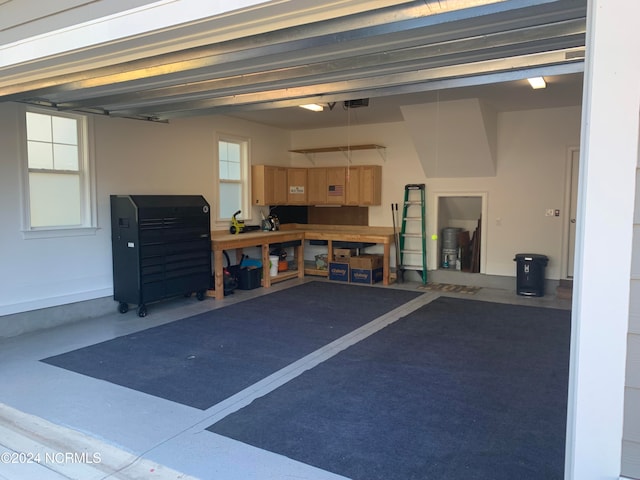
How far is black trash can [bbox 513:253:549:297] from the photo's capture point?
6.90m

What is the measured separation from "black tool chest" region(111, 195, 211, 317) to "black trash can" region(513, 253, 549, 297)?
15.7ft

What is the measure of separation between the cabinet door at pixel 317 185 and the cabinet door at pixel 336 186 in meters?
0.09

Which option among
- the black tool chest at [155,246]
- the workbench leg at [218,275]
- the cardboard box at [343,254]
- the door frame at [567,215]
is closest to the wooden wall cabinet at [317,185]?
the cardboard box at [343,254]

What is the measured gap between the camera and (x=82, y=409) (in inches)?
125

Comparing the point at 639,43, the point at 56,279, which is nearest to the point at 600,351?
the point at 639,43

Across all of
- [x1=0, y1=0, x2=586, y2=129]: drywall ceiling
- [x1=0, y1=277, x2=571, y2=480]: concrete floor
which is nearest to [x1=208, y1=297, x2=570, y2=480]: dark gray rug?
[x1=0, y1=277, x2=571, y2=480]: concrete floor

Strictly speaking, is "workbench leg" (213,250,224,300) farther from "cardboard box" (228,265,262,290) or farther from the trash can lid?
the trash can lid

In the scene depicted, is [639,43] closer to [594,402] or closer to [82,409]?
[594,402]

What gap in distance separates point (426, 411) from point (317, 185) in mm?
6310

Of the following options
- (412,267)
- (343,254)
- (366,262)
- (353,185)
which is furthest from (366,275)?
(353,185)

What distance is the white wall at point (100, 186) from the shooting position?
4.92 meters

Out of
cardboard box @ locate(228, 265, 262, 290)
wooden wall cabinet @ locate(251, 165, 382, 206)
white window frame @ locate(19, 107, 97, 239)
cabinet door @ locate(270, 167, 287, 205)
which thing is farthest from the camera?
cabinet door @ locate(270, 167, 287, 205)

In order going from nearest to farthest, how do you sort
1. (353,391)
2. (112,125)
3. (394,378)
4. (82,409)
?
1. (82,409)
2. (353,391)
3. (394,378)
4. (112,125)

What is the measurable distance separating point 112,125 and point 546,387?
564 centimetres
